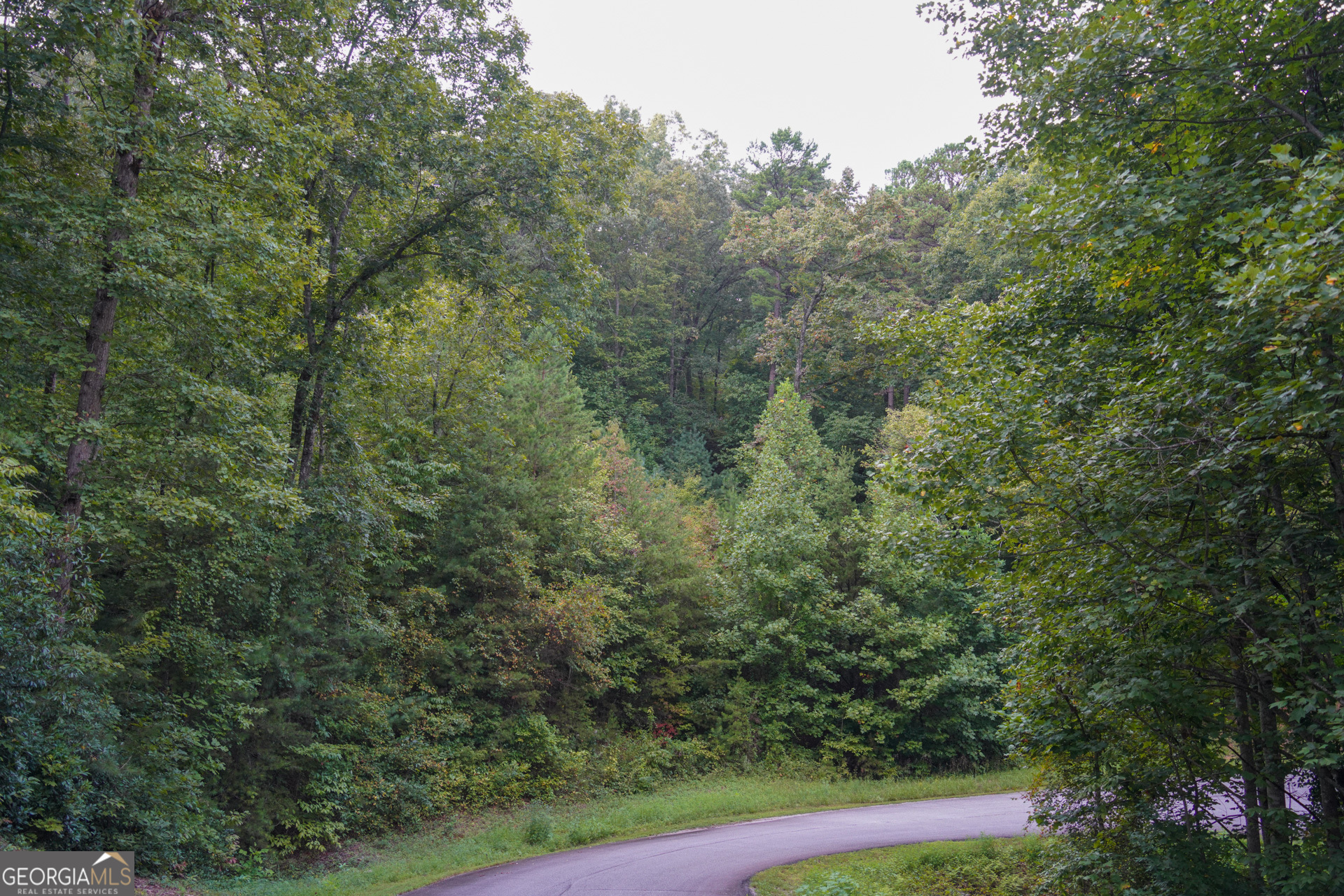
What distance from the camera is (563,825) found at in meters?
14.6

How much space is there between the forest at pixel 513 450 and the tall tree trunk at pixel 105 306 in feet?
0.20

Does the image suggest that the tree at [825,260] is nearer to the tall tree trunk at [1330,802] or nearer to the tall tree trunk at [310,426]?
the tall tree trunk at [310,426]

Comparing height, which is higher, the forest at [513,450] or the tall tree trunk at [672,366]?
the tall tree trunk at [672,366]

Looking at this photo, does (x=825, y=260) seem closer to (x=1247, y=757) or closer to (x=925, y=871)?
(x=925, y=871)

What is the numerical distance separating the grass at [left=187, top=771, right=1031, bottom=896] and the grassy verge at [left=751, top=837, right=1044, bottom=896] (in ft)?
14.3

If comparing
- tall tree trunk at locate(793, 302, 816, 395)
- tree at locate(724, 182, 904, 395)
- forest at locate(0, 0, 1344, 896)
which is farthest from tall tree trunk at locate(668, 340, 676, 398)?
forest at locate(0, 0, 1344, 896)

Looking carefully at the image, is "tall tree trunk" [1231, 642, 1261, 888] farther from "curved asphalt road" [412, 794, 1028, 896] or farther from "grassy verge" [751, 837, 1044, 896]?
"curved asphalt road" [412, 794, 1028, 896]

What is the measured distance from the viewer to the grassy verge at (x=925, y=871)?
9.50 meters

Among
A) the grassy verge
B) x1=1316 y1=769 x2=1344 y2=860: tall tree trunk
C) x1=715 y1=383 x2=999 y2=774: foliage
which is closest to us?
x1=1316 y1=769 x2=1344 y2=860: tall tree trunk

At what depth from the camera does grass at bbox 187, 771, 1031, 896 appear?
11.1 metres

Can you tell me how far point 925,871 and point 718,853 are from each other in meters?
3.00

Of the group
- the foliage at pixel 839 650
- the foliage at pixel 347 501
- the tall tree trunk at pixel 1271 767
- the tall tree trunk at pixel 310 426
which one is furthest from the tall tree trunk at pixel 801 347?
the tall tree trunk at pixel 1271 767

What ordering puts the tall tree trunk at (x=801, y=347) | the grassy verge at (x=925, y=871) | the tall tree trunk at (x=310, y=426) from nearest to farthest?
the grassy verge at (x=925, y=871), the tall tree trunk at (x=310, y=426), the tall tree trunk at (x=801, y=347)

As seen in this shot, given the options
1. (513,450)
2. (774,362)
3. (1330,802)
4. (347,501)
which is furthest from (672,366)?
(1330,802)
